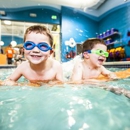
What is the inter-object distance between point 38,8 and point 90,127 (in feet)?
39.3

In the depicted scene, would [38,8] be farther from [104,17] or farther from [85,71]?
[85,71]

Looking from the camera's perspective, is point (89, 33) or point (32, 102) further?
point (89, 33)

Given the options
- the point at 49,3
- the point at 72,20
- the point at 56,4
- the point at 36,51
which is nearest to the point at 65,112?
the point at 36,51

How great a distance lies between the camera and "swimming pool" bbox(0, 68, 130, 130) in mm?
759

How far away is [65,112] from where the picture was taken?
856mm

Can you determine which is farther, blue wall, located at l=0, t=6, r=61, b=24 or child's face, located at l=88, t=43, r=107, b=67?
blue wall, located at l=0, t=6, r=61, b=24

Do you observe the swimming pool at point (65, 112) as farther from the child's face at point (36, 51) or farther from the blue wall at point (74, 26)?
the blue wall at point (74, 26)

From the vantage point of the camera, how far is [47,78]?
220 centimetres

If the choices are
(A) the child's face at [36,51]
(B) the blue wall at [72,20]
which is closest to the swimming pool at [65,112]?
(A) the child's face at [36,51]

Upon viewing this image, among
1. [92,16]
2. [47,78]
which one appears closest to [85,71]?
[47,78]

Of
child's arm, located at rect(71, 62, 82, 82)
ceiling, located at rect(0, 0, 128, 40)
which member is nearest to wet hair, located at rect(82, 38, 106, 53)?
child's arm, located at rect(71, 62, 82, 82)

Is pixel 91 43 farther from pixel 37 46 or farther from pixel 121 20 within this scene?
pixel 121 20

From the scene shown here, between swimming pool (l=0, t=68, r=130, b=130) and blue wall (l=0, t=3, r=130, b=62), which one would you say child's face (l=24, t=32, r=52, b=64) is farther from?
blue wall (l=0, t=3, r=130, b=62)

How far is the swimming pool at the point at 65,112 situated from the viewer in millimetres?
759
